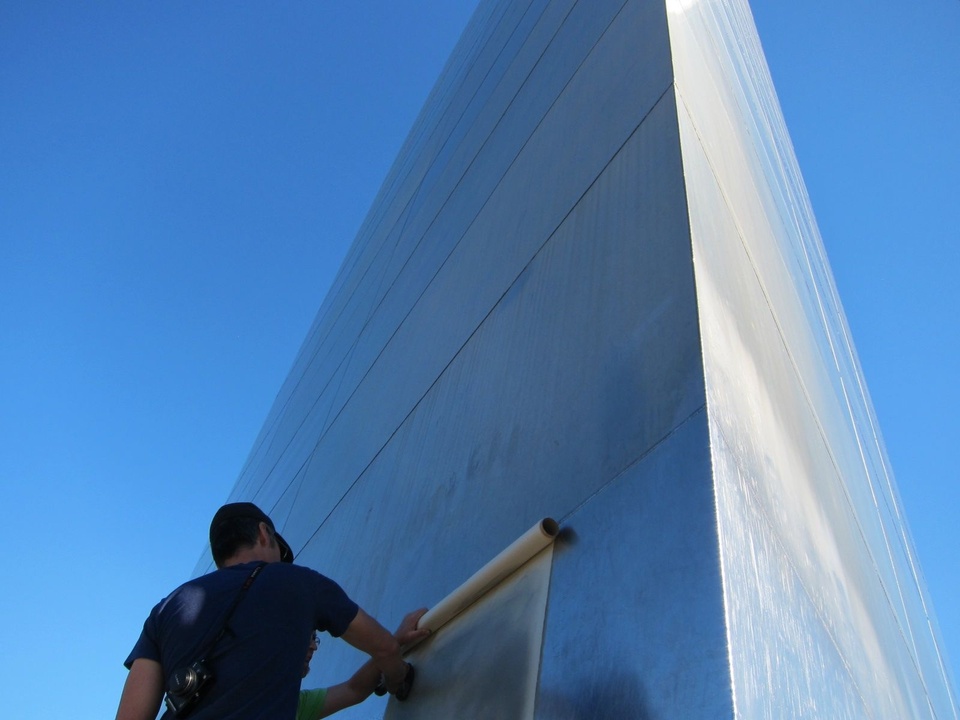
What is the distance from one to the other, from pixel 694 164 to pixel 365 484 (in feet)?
6.29

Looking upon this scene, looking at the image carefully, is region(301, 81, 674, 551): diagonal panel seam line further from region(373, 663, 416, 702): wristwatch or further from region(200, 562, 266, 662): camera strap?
region(200, 562, 266, 662): camera strap

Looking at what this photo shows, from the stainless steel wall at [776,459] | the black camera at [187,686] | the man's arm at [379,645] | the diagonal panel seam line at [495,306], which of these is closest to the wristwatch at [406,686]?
the man's arm at [379,645]

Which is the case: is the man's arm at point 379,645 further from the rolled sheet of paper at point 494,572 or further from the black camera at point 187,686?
the black camera at point 187,686

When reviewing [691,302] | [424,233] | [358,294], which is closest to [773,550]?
[691,302]

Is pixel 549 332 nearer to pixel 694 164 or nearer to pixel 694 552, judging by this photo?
pixel 694 164

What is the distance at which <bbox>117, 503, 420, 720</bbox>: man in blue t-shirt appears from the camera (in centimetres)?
141

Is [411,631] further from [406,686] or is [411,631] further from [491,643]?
[491,643]

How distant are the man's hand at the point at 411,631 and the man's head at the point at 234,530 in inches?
14.3

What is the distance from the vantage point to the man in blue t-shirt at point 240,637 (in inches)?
55.6

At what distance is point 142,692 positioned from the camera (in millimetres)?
1535

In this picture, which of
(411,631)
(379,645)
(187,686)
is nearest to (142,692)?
(187,686)

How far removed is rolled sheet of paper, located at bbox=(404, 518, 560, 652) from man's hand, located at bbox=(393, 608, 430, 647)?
0.02 metres

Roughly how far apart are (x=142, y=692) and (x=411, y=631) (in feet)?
1.88

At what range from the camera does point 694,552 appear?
4.06 ft
